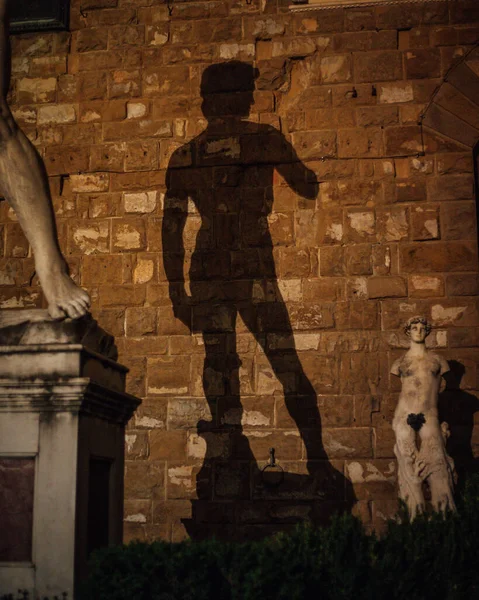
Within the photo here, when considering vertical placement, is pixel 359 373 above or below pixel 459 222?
below

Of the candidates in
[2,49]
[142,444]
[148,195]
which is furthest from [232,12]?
[2,49]

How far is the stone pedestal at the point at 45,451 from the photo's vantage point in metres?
3.77

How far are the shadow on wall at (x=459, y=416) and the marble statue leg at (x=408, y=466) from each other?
30.7 inches

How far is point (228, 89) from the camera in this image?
8.49 metres

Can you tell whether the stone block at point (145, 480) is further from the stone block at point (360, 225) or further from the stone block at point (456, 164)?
the stone block at point (456, 164)

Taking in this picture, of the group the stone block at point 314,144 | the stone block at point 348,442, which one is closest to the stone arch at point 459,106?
the stone block at point 314,144

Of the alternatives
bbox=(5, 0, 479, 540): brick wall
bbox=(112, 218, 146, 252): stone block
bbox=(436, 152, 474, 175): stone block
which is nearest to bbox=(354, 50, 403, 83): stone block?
bbox=(5, 0, 479, 540): brick wall

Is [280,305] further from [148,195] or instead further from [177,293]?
[148,195]

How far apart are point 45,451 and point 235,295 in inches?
174

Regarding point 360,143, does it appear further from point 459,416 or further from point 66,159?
point 66,159

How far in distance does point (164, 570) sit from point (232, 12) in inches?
242

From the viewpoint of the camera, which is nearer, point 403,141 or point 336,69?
point 403,141

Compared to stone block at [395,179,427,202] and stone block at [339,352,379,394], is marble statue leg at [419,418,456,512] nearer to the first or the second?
stone block at [339,352,379,394]

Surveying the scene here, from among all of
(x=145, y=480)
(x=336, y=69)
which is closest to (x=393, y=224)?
(x=336, y=69)
